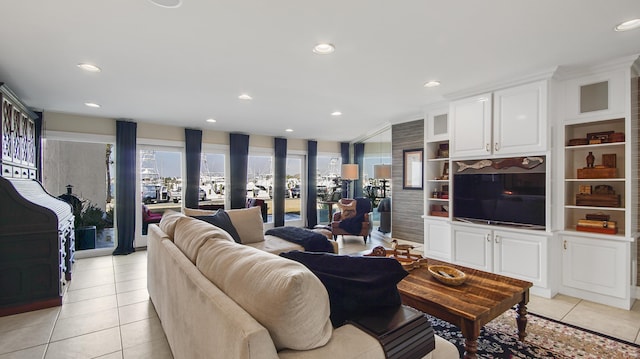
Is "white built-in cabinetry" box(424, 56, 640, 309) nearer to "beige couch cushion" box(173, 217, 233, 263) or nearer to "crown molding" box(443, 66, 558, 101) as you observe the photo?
"crown molding" box(443, 66, 558, 101)

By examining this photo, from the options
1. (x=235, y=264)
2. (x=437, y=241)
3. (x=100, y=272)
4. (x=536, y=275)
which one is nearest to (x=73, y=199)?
(x=100, y=272)

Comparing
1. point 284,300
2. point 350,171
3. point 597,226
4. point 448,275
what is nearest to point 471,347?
point 448,275

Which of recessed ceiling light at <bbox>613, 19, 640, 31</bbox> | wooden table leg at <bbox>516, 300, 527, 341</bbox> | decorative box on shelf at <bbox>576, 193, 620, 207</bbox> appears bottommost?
wooden table leg at <bbox>516, 300, 527, 341</bbox>

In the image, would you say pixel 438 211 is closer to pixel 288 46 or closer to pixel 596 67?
pixel 596 67

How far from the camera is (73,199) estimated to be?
493 centimetres

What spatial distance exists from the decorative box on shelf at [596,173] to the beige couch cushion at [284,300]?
3467 millimetres

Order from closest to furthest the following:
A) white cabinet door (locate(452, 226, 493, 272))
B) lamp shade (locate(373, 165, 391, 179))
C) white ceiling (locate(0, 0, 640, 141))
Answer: white ceiling (locate(0, 0, 640, 141)) < white cabinet door (locate(452, 226, 493, 272)) < lamp shade (locate(373, 165, 391, 179))

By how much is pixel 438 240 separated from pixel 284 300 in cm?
410

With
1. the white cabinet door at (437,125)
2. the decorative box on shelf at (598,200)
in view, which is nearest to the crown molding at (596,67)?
the decorative box on shelf at (598,200)

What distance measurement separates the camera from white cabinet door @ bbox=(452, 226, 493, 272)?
11.8ft

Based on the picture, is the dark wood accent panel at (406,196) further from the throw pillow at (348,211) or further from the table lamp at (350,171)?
the table lamp at (350,171)

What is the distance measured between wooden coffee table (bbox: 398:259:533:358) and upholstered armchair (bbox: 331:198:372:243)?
337 centimetres

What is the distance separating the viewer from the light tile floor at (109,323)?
7.50ft

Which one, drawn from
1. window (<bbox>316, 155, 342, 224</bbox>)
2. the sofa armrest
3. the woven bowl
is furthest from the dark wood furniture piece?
window (<bbox>316, 155, 342, 224</bbox>)
